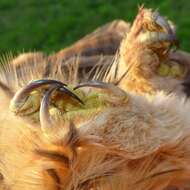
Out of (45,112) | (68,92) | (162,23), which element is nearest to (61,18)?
(162,23)

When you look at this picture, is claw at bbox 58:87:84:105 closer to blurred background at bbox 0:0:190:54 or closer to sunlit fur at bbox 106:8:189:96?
sunlit fur at bbox 106:8:189:96

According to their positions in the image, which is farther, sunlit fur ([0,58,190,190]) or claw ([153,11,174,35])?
claw ([153,11,174,35])

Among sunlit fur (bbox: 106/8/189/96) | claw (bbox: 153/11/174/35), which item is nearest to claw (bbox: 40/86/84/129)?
sunlit fur (bbox: 106/8/189/96)

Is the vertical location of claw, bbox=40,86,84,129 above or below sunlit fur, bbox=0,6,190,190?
above

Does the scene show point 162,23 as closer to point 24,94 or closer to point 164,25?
point 164,25

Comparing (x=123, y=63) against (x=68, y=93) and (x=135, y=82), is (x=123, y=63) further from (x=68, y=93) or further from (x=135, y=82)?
(x=68, y=93)

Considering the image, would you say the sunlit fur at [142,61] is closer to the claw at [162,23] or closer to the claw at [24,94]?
the claw at [162,23]

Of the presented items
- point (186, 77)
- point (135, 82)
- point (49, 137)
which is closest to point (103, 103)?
point (49, 137)
